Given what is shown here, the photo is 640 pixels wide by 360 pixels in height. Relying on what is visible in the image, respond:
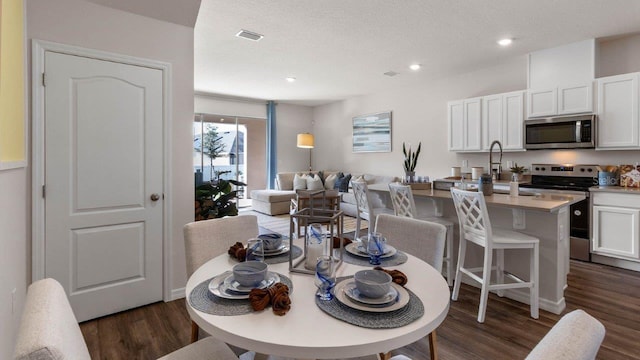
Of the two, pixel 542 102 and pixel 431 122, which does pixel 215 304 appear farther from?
pixel 431 122

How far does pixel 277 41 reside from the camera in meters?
3.81

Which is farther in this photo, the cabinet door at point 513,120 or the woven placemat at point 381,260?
the cabinet door at point 513,120

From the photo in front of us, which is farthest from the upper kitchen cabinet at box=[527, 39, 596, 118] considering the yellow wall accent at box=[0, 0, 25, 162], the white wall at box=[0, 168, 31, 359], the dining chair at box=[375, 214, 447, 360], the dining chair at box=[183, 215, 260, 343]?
the white wall at box=[0, 168, 31, 359]

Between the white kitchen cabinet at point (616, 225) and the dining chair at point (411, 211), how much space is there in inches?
76.7

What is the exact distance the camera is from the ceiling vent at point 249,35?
3527 mm

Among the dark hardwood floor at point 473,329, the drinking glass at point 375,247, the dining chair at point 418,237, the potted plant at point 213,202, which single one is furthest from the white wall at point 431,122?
the drinking glass at point 375,247

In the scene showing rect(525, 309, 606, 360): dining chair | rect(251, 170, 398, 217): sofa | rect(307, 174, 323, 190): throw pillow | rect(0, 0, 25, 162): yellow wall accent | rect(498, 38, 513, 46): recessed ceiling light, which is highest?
rect(498, 38, 513, 46): recessed ceiling light

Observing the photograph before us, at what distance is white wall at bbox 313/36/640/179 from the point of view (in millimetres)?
3852

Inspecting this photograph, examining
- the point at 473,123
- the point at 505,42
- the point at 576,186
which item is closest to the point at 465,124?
the point at 473,123

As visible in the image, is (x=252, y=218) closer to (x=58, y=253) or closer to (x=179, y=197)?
(x=179, y=197)

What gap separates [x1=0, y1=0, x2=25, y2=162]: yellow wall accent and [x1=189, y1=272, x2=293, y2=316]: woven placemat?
3.86ft

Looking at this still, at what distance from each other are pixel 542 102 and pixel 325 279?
14.1 feet

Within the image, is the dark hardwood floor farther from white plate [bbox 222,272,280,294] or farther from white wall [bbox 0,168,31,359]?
white plate [bbox 222,272,280,294]

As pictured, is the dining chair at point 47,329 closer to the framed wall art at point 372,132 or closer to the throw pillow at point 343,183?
the throw pillow at point 343,183
